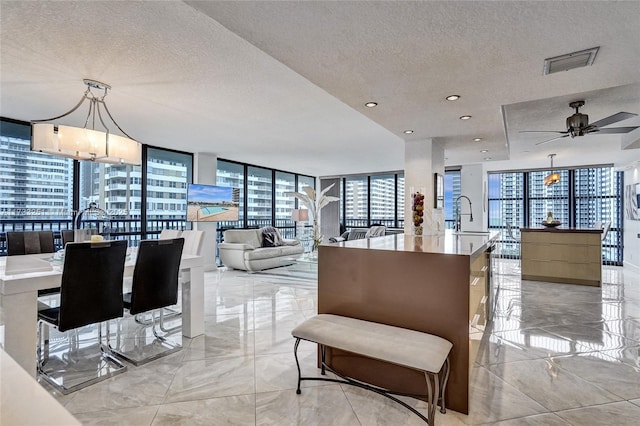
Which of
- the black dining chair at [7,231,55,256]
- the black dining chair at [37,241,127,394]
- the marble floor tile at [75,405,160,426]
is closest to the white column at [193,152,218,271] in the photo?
the black dining chair at [7,231,55,256]

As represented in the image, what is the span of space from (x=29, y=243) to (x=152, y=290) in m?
2.02

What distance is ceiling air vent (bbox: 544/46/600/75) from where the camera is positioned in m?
2.02

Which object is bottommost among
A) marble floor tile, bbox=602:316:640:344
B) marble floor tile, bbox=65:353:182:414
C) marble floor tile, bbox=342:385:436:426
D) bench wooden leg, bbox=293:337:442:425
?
marble floor tile, bbox=65:353:182:414

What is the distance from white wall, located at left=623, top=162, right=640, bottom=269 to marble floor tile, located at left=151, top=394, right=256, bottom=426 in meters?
8.14

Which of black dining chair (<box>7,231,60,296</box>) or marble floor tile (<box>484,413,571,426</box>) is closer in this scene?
marble floor tile (<box>484,413,571,426</box>)

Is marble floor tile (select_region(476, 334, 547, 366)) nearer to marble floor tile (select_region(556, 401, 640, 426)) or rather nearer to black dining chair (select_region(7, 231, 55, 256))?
marble floor tile (select_region(556, 401, 640, 426))

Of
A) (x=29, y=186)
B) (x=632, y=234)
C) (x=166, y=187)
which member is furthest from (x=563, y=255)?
(x=29, y=186)

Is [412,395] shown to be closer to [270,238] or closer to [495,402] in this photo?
[495,402]

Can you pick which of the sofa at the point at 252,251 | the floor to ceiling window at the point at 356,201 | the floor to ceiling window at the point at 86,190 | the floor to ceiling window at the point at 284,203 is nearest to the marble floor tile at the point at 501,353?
the floor to ceiling window at the point at 86,190

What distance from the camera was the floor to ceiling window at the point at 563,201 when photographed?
766cm

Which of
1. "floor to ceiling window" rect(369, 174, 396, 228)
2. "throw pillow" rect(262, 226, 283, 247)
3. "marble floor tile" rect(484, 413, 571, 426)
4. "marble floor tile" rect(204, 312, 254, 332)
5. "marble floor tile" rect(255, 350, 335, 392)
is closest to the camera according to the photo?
"marble floor tile" rect(484, 413, 571, 426)

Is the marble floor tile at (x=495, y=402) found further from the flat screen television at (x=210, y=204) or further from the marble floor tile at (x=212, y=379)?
the flat screen television at (x=210, y=204)

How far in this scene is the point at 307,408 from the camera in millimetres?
2014

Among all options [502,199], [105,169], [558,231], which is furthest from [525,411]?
[502,199]
